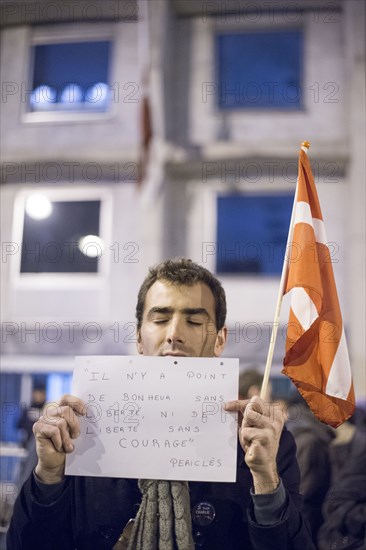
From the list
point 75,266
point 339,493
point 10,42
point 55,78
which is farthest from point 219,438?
point 10,42

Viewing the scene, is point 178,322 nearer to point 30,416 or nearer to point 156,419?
point 156,419

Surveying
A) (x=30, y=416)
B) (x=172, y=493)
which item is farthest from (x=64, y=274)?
(x=172, y=493)

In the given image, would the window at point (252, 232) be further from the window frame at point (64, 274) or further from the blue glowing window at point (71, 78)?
the blue glowing window at point (71, 78)

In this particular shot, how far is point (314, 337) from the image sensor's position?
1457 mm

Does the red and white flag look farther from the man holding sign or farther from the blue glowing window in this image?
the blue glowing window

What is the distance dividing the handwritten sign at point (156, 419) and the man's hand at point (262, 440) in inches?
4.4

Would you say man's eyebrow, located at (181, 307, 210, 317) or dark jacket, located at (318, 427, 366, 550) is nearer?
man's eyebrow, located at (181, 307, 210, 317)

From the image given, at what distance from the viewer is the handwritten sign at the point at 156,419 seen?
1302mm

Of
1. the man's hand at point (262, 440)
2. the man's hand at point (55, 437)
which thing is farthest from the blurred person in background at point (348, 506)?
the man's hand at point (55, 437)

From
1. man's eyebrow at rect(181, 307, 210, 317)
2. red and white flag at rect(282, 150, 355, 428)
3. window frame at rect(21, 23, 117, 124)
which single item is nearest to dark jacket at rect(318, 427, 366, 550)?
red and white flag at rect(282, 150, 355, 428)

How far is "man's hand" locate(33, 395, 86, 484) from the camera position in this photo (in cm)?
122

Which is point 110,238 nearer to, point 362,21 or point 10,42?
point 10,42

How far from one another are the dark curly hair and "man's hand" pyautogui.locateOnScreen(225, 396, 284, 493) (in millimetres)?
277

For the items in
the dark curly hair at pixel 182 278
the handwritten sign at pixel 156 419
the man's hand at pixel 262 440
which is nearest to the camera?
the man's hand at pixel 262 440
